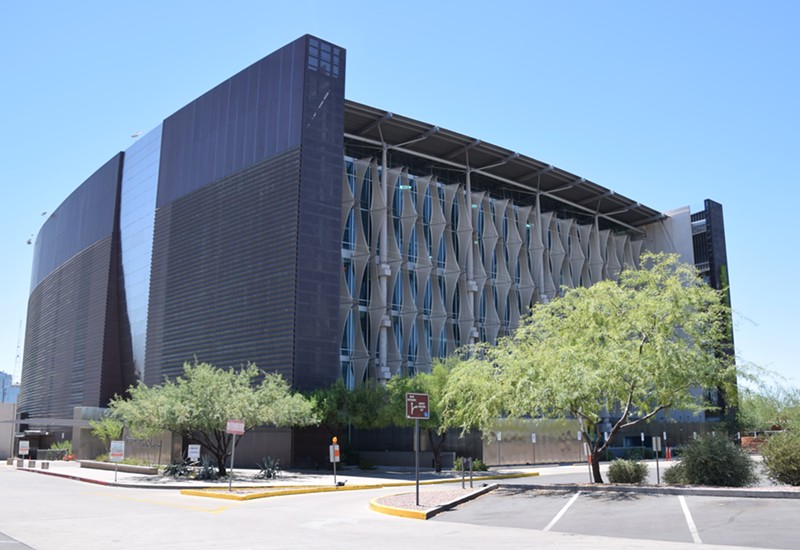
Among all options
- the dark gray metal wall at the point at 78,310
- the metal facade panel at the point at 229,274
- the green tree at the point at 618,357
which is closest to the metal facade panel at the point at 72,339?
the dark gray metal wall at the point at 78,310

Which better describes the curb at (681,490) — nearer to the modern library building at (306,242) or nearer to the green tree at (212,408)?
the green tree at (212,408)

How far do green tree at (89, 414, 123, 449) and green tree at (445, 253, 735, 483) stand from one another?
4051cm

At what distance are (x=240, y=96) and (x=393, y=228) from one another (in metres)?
15.5

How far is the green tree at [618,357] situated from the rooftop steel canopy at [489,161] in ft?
107

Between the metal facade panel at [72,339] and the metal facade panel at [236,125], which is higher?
the metal facade panel at [236,125]

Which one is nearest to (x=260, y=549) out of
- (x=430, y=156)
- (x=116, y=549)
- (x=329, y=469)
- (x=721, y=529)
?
(x=116, y=549)

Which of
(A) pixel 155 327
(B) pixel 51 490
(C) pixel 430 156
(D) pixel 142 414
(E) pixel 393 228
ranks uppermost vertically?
(C) pixel 430 156

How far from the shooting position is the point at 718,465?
71.8 feet

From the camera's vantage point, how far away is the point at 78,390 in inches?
2744

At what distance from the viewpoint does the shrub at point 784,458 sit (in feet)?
68.4

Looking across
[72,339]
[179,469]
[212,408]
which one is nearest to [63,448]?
[72,339]

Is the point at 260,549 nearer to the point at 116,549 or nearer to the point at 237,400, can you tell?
the point at 116,549

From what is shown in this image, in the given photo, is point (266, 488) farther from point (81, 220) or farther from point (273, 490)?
point (81, 220)

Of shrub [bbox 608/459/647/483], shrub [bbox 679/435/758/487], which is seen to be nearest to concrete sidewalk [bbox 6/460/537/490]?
shrub [bbox 608/459/647/483]
